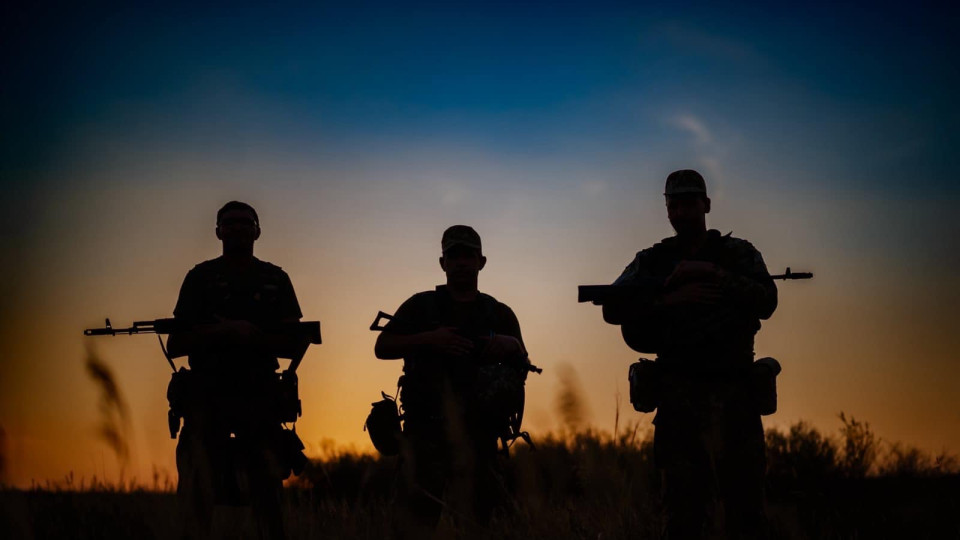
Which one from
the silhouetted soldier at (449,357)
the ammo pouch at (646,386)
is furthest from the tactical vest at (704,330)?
the silhouetted soldier at (449,357)

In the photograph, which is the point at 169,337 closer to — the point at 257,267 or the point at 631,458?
the point at 257,267

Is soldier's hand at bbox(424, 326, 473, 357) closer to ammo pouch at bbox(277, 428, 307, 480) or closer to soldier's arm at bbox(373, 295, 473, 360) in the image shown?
soldier's arm at bbox(373, 295, 473, 360)

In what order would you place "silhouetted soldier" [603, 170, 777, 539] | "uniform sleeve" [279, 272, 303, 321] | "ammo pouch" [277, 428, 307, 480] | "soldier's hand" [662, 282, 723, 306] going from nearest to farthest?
"silhouetted soldier" [603, 170, 777, 539] < "soldier's hand" [662, 282, 723, 306] < "ammo pouch" [277, 428, 307, 480] < "uniform sleeve" [279, 272, 303, 321]

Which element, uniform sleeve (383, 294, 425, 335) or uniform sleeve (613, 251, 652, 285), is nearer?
uniform sleeve (613, 251, 652, 285)

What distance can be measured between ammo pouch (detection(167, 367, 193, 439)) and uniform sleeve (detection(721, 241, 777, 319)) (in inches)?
137

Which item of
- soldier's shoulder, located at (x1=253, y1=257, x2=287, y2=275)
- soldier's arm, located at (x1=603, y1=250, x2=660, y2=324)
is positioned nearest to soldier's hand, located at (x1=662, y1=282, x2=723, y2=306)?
soldier's arm, located at (x1=603, y1=250, x2=660, y2=324)

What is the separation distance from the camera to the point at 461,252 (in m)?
6.38

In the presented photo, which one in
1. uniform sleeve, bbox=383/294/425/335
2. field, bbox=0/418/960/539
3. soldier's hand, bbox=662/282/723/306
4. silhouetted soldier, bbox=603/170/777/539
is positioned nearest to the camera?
field, bbox=0/418/960/539

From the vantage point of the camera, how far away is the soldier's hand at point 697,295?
5.20 metres

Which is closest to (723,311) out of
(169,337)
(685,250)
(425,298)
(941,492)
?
(685,250)

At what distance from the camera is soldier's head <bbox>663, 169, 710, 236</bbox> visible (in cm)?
545

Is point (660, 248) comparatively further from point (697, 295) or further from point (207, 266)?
point (207, 266)

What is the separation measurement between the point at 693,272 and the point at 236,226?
118 inches

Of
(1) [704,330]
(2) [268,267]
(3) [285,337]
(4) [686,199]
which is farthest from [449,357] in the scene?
(4) [686,199]
